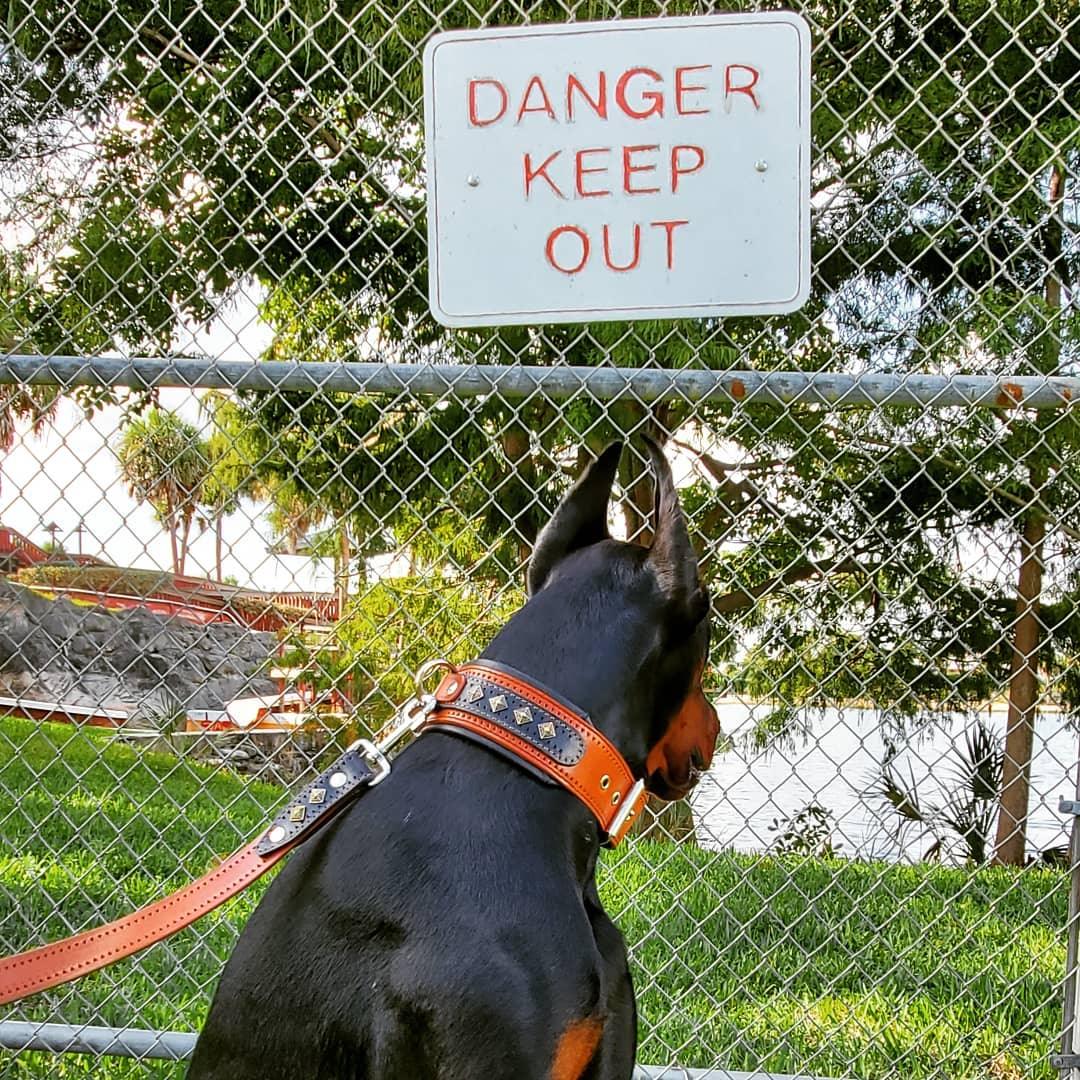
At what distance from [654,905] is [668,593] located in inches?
103

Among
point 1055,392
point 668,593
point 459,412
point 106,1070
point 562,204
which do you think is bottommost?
point 106,1070

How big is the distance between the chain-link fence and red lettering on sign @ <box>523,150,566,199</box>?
0.93m

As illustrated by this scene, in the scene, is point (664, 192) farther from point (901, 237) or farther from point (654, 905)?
point (901, 237)

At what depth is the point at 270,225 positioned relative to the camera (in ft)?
20.4

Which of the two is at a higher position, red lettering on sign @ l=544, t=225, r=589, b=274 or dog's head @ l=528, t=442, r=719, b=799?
red lettering on sign @ l=544, t=225, r=589, b=274

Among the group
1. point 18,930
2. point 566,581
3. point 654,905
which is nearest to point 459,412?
point 654,905

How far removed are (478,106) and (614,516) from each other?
11.9 ft

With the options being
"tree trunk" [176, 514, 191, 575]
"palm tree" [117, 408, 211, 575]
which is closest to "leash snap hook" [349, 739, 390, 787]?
"palm tree" [117, 408, 211, 575]

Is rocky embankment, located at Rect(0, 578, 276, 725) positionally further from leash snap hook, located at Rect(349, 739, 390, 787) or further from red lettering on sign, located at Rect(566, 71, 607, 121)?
leash snap hook, located at Rect(349, 739, 390, 787)

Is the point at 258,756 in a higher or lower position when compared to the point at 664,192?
lower

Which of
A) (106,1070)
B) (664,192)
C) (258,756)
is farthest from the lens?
(258,756)

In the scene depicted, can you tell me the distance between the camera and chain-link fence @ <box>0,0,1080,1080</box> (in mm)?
3543

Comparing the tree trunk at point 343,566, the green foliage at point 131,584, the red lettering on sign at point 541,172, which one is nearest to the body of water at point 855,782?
the tree trunk at point 343,566

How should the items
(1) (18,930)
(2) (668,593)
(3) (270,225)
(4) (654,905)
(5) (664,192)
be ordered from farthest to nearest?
(3) (270,225)
(4) (654,905)
(1) (18,930)
(5) (664,192)
(2) (668,593)
